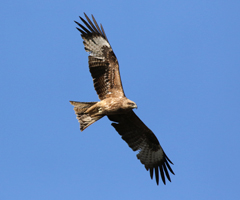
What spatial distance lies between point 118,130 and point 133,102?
1.64 meters

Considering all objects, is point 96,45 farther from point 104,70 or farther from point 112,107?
point 112,107

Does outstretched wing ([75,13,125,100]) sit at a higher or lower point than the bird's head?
higher

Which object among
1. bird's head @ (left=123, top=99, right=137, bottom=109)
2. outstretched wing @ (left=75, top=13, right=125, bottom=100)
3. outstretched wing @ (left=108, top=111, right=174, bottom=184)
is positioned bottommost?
outstretched wing @ (left=108, top=111, right=174, bottom=184)

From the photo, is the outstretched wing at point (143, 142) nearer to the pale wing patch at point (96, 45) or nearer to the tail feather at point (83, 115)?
the tail feather at point (83, 115)

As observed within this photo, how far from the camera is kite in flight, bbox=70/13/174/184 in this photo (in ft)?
41.1

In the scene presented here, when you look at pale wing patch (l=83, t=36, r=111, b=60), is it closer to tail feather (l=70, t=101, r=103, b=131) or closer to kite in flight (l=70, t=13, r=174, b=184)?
kite in flight (l=70, t=13, r=174, b=184)

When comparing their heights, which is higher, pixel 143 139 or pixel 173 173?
pixel 143 139

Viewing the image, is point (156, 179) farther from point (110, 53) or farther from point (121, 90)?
point (110, 53)

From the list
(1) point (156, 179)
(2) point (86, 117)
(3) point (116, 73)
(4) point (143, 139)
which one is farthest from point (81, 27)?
(1) point (156, 179)

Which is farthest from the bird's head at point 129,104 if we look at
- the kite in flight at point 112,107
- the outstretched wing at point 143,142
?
the outstretched wing at point 143,142

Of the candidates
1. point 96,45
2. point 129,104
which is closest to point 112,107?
point 129,104

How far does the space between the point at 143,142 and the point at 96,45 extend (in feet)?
10.5

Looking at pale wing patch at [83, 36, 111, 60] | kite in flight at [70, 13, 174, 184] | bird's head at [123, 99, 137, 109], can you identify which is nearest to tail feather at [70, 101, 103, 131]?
kite in flight at [70, 13, 174, 184]

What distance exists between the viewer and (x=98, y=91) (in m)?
12.8
